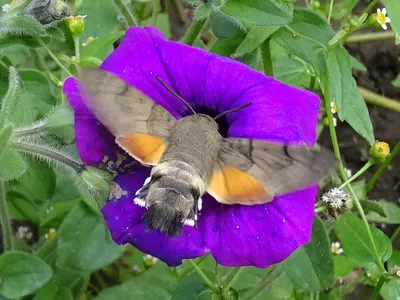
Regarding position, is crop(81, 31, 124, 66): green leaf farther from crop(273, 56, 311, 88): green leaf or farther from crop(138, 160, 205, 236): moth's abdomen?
crop(138, 160, 205, 236): moth's abdomen

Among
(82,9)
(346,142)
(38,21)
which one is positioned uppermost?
(38,21)

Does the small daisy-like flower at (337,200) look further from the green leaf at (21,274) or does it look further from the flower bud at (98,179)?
the green leaf at (21,274)

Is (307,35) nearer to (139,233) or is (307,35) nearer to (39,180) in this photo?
(139,233)

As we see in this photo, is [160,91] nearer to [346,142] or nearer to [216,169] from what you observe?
[216,169]

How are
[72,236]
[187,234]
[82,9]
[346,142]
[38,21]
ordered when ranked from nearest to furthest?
[187,234] → [38,21] → [72,236] → [82,9] → [346,142]

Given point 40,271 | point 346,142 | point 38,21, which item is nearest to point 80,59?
point 38,21

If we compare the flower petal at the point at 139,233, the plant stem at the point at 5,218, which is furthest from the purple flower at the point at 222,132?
the plant stem at the point at 5,218
